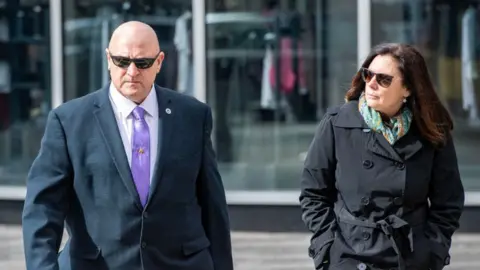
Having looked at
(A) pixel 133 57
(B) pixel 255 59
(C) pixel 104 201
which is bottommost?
(C) pixel 104 201

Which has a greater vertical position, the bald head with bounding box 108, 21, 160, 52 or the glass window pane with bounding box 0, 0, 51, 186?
the bald head with bounding box 108, 21, 160, 52

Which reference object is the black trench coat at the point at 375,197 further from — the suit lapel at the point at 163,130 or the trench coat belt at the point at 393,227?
the suit lapel at the point at 163,130

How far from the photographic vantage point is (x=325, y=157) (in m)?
3.88

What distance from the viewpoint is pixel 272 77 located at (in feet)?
29.3

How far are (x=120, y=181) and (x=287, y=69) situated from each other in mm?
5671

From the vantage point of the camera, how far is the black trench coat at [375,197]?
3.78 metres

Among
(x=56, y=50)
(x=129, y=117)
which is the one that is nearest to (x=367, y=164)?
(x=129, y=117)

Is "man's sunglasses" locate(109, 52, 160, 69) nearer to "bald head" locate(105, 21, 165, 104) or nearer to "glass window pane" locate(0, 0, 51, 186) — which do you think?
"bald head" locate(105, 21, 165, 104)

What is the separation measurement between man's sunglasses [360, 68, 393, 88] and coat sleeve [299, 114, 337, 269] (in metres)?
0.21

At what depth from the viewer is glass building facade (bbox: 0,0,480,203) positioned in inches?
344

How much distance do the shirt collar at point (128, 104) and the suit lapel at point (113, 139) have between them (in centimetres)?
3

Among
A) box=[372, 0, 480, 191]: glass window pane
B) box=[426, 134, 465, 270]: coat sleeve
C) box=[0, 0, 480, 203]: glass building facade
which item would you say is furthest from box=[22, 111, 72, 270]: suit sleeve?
box=[372, 0, 480, 191]: glass window pane

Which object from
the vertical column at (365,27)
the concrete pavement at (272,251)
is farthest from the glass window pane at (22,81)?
the vertical column at (365,27)

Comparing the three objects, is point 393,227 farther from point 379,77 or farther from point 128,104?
point 128,104
